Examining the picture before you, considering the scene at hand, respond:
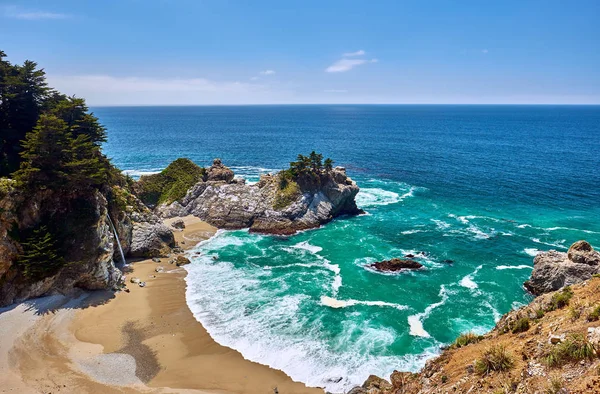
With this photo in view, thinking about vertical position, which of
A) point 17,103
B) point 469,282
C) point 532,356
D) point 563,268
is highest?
point 17,103

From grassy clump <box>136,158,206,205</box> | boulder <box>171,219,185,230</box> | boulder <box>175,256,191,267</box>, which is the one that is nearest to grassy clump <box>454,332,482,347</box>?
boulder <box>175,256,191,267</box>

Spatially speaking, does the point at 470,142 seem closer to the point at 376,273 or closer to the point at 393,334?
the point at 376,273

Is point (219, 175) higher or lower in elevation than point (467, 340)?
higher

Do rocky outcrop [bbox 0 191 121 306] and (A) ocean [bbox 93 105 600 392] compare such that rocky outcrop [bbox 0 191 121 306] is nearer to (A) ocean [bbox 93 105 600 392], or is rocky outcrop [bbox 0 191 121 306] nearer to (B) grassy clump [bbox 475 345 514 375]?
(A) ocean [bbox 93 105 600 392]

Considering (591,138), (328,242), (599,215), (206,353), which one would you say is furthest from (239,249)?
(591,138)

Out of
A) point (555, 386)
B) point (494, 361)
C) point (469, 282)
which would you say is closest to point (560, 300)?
point (494, 361)

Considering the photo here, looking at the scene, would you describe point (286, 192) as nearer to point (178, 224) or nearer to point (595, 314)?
point (178, 224)

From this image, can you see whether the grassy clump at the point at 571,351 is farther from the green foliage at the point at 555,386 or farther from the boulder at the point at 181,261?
the boulder at the point at 181,261
